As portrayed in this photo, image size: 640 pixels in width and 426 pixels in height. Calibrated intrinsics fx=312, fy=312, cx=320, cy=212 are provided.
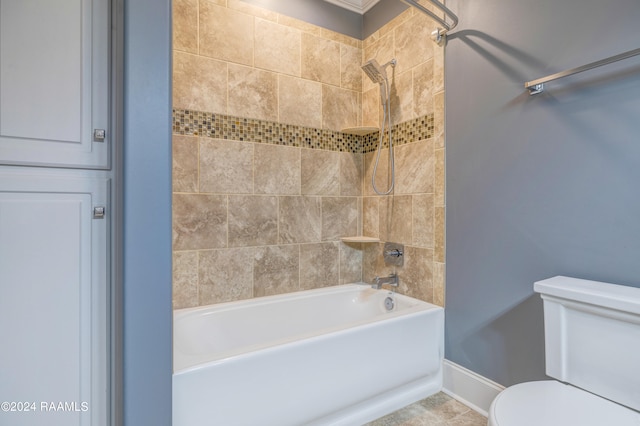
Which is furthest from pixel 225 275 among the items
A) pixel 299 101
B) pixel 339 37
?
pixel 339 37

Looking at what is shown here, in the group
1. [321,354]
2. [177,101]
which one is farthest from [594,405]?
[177,101]

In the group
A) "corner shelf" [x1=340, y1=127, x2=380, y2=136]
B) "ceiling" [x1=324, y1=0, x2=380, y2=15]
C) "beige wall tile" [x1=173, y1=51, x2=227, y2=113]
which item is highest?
"ceiling" [x1=324, y1=0, x2=380, y2=15]

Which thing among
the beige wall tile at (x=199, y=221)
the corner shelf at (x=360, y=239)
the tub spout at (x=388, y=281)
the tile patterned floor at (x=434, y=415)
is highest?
the beige wall tile at (x=199, y=221)

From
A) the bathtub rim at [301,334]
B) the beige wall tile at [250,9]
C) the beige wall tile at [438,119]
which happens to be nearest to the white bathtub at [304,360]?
the bathtub rim at [301,334]

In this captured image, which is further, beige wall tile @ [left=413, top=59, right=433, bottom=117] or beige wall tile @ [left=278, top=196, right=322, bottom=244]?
beige wall tile @ [left=278, top=196, right=322, bottom=244]

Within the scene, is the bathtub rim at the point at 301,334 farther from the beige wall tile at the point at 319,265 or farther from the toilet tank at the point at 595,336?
the toilet tank at the point at 595,336

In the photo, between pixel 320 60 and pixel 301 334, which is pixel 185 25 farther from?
pixel 301 334

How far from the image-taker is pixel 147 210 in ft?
3.28

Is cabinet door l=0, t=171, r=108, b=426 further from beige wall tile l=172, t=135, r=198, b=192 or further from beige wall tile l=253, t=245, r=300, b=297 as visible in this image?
beige wall tile l=253, t=245, r=300, b=297

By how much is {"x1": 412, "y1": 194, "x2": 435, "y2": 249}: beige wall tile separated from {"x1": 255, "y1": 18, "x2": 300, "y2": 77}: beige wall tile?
1267mm

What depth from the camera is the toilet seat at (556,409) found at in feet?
3.08

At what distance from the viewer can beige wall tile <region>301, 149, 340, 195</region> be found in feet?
7.70

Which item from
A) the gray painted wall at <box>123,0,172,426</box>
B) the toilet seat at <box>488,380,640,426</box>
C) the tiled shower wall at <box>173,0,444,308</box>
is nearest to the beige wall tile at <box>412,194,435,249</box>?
the tiled shower wall at <box>173,0,444,308</box>

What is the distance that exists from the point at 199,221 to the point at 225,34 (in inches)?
47.7
